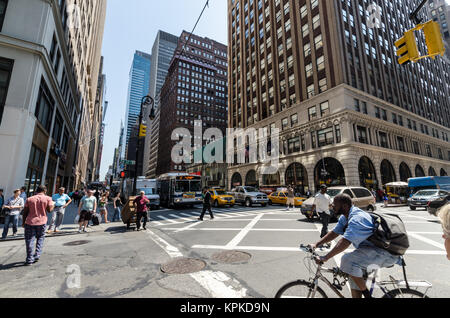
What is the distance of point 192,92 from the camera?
9288 cm

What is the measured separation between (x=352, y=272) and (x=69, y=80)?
95.1ft

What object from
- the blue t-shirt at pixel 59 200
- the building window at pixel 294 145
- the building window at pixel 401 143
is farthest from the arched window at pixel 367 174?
the blue t-shirt at pixel 59 200

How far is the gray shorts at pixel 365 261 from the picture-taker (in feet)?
8.09

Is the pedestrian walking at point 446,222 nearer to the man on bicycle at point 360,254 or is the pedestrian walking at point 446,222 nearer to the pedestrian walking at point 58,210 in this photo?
the man on bicycle at point 360,254

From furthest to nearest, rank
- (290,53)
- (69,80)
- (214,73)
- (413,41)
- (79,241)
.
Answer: (214,73) → (290,53) → (69,80) → (79,241) → (413,41)

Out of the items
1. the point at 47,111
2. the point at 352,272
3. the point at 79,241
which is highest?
the point at 47,111

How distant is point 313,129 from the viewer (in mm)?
29656

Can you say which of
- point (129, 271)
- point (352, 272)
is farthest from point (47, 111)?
point (352, 272)

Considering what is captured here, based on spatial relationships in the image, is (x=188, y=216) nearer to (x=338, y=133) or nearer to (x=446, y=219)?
(x=446, y=219)

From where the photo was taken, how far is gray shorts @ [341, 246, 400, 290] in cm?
247

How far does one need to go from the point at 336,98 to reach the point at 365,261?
29.4 meters

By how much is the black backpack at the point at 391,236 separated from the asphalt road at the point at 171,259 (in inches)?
80.2

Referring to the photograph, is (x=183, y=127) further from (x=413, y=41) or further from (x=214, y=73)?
(x=413, y=41)
